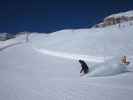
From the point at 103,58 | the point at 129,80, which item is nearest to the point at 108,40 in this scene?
the point at 103,58

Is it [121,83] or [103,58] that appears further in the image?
[103,58]

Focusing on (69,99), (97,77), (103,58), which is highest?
(103,58)

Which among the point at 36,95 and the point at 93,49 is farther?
the point at 93,49

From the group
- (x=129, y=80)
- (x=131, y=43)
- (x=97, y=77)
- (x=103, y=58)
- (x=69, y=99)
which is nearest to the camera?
(x=69, y=99)

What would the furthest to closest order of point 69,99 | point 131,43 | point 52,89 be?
point 131,43, point 52,89, point 69,99

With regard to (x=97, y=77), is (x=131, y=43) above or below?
above

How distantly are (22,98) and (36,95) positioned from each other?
1.97 feet

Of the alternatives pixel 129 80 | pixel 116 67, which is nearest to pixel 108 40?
pixel 116 67

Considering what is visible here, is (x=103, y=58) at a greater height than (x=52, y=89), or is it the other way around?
(x=103, y=58)

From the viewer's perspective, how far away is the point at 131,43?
73.1 feet

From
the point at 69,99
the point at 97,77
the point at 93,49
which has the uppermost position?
the point at 93,49

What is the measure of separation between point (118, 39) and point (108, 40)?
1.39 metres

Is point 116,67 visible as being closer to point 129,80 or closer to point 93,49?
point 129,80

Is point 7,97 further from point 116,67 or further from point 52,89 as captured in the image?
point 116,67
